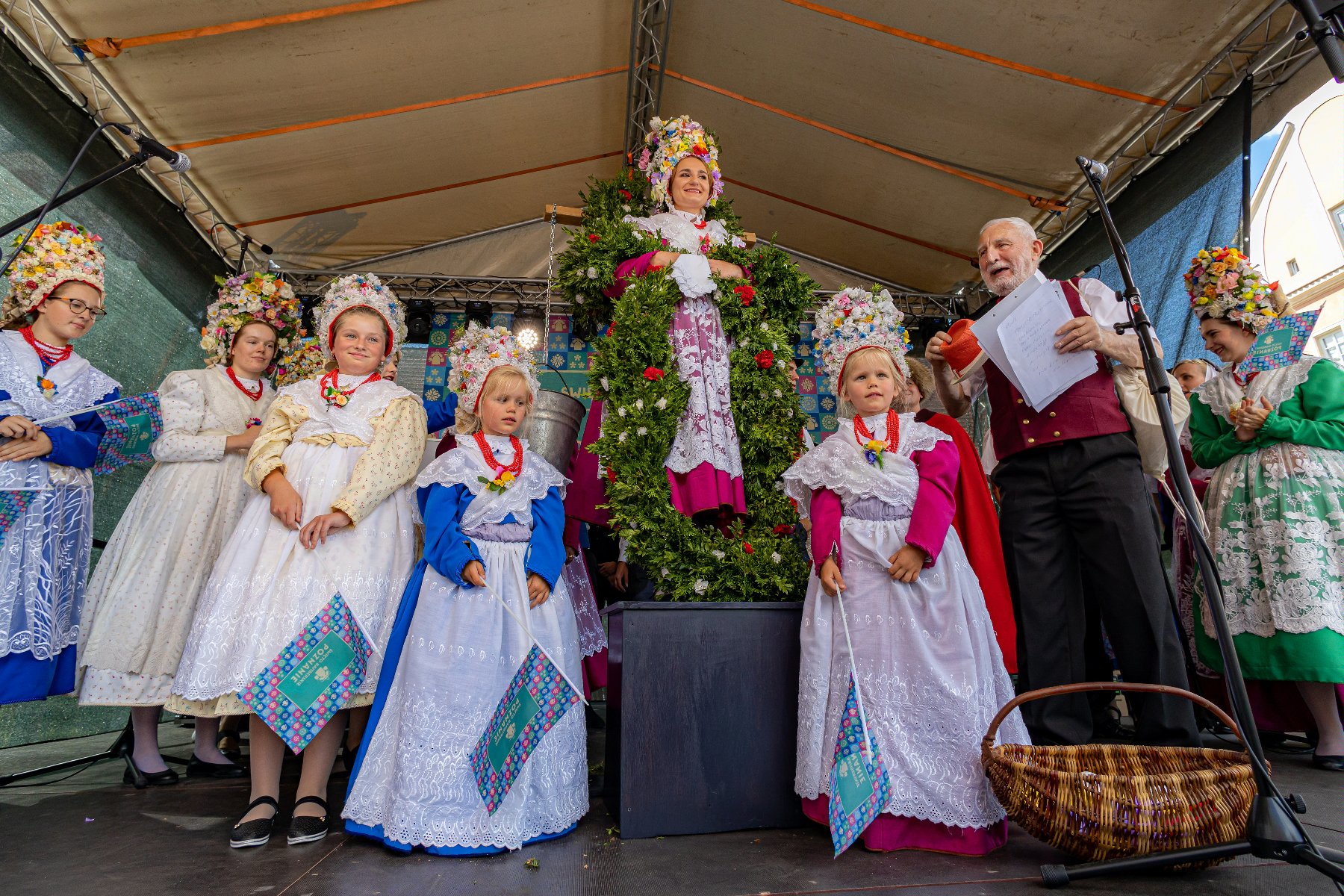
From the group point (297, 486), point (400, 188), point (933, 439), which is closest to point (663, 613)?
point (933, 439)

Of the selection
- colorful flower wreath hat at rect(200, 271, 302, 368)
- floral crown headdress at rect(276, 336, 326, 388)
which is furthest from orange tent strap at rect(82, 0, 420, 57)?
floral crown headdress at rect(276, 336, 326, 388)

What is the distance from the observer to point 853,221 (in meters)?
7.62

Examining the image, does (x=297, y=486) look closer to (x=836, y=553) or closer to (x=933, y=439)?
(x=836, y=553)

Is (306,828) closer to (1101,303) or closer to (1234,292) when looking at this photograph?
(1101,303)

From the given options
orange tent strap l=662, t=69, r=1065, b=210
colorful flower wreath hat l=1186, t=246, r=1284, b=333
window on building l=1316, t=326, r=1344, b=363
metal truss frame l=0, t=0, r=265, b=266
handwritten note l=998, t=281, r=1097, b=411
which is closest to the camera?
handwritten note l=998, t=281, r=1097, b=411

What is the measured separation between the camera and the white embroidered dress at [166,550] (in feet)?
10.7

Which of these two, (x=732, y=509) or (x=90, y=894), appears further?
(x=732, y=509)

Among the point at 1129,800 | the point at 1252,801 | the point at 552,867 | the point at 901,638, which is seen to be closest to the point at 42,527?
the point at 552,867

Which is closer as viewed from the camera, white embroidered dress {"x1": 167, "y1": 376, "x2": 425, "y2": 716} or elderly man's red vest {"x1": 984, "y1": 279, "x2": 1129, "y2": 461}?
white embroidered dress {"x1": 167, "y1": 376, "x2": 425, "y2": 716}

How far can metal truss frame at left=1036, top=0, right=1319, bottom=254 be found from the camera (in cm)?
450

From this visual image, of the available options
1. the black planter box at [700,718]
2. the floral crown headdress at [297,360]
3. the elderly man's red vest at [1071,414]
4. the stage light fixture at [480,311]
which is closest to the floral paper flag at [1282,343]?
the elderly man's red vest at [1071,414]

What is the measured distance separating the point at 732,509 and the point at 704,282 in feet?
3.29

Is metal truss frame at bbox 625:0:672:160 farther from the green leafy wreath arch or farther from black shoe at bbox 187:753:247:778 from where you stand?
black shoe at bbox 187:753:247:778

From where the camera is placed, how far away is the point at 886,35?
5.24 metres
